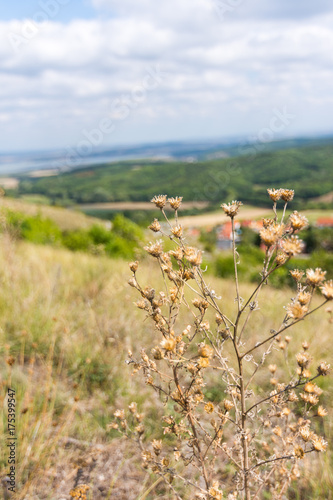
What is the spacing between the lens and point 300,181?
52.0 meters

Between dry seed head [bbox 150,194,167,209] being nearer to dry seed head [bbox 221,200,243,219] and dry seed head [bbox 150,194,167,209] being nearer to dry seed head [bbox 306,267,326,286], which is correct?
dry seed head [bbox 221,200,243,219]

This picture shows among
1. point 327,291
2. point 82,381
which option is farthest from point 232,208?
point 82,381

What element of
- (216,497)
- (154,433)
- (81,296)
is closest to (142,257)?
(81,296)

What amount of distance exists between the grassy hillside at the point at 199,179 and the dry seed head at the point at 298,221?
42.9m

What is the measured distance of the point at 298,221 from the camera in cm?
88

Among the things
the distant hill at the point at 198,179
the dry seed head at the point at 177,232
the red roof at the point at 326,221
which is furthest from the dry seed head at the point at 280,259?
the distant hill at the point at 198,179

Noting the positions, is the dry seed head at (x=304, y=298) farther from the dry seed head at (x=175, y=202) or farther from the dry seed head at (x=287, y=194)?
the dry seed head at (x=175, y=202)

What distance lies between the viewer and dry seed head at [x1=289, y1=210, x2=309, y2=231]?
0.88 meters

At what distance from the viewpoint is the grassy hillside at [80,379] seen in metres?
1.79

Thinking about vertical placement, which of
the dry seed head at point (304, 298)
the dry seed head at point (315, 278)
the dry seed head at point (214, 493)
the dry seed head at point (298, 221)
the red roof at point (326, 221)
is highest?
the red roof at point (326, 221)

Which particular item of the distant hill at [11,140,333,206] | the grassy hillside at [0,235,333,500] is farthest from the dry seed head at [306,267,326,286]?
the distant hill at [11,140,333,206]

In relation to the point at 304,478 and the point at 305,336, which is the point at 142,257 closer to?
the point at 305,336

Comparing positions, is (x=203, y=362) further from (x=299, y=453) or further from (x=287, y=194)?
(x=287, y=194)

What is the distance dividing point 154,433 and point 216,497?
4.32 feet
